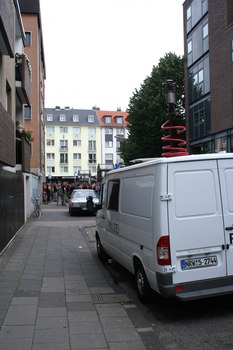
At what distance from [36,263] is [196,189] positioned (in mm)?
4819

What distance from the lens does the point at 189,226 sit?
15.4 ft

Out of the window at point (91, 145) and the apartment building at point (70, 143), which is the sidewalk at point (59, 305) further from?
the window at point (91, 145)

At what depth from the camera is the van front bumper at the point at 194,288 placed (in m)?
4.57

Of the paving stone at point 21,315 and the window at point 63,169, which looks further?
the window at point 63,169

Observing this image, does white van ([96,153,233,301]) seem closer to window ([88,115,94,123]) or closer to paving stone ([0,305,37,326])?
paving stone ([0,305,37,326])

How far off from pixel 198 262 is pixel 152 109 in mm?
29596

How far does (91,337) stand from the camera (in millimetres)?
4219

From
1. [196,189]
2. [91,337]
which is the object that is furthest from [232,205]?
[91,337]

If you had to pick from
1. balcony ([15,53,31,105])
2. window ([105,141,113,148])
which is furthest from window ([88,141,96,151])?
balcony ([15,53,31,105])

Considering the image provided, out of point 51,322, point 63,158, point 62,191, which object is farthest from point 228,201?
point 63,158

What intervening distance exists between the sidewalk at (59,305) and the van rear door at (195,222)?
109cm

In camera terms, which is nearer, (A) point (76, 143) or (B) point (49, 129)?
(B) point (49, 129)

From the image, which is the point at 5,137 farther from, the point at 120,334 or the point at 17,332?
the point at 120,334

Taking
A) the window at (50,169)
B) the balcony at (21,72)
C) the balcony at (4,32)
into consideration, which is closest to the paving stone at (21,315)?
the balcony at (4,32)
